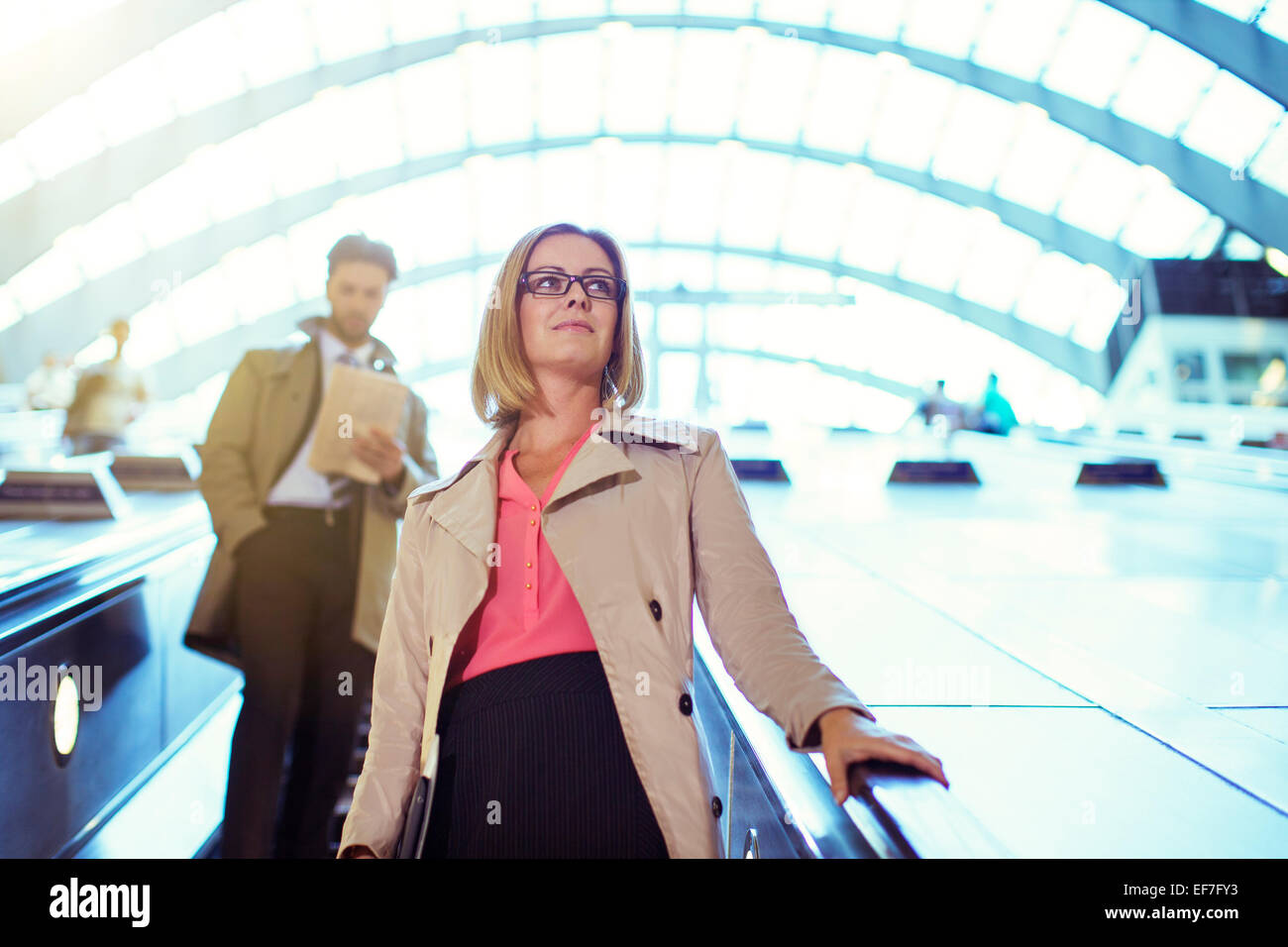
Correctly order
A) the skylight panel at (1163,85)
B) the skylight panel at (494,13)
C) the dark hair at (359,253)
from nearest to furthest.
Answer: the dark hair at (359,253) → the skylight panel at (1163,85) → the skylight panel at (494,13)

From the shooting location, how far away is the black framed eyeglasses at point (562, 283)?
203 centimetres

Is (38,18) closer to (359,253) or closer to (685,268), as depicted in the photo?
(359,253)

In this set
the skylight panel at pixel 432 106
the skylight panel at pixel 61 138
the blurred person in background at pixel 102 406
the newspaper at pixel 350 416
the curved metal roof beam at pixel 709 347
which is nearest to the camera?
the newspaper at pixel 350 416

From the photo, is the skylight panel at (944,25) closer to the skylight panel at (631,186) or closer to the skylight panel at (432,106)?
the skylight panel at (631,186)

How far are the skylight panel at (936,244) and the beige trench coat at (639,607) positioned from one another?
29.0 m

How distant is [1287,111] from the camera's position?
57.3 ft

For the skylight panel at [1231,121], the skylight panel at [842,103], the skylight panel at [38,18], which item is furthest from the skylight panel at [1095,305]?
the skylight panel at [38,18]

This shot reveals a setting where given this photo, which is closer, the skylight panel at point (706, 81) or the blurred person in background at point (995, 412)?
the blurred person in background at point (995, 412)

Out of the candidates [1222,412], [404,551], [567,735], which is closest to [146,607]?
[404,551]

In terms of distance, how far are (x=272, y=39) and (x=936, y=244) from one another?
22063 mm

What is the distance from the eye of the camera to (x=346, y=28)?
21.0m

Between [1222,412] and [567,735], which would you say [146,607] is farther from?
[1222,412]

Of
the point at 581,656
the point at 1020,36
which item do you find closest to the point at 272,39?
the point at 1020,36

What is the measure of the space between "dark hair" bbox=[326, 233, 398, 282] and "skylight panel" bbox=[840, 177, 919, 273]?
2767 cm
